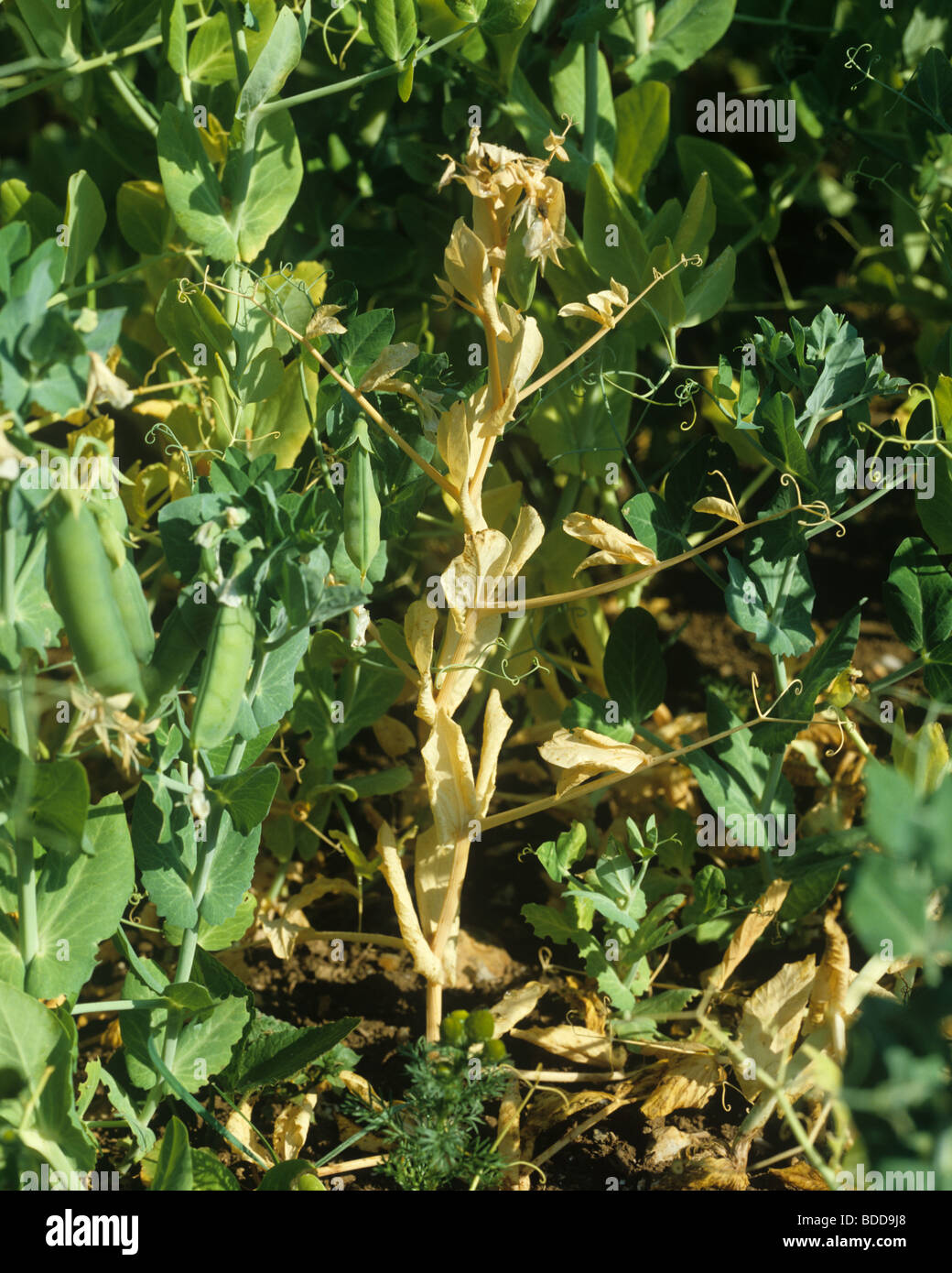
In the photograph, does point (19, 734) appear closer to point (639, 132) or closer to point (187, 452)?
point (187, 452)

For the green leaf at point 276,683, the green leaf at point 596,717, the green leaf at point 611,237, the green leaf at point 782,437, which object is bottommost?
the green leaf at point 596,717

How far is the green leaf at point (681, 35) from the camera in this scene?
1.06m

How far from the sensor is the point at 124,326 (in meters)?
1.22

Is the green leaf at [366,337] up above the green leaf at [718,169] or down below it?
below

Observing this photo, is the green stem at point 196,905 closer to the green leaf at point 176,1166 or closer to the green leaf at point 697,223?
the green leaf at point 176,1166

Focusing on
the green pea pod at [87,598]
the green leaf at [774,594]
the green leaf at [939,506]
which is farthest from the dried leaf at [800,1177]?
the green pea pod at [87,598]

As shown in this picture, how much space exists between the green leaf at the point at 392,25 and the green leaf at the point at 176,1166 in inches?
30.3

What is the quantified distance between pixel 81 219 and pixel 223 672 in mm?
401

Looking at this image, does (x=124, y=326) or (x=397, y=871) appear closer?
(x=397, y=871)

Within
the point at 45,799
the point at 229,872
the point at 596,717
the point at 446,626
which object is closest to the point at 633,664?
the point at 596,717

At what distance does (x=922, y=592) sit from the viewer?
889mm

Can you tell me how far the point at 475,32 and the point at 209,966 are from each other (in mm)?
799

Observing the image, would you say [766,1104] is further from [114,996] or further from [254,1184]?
[114,996]
